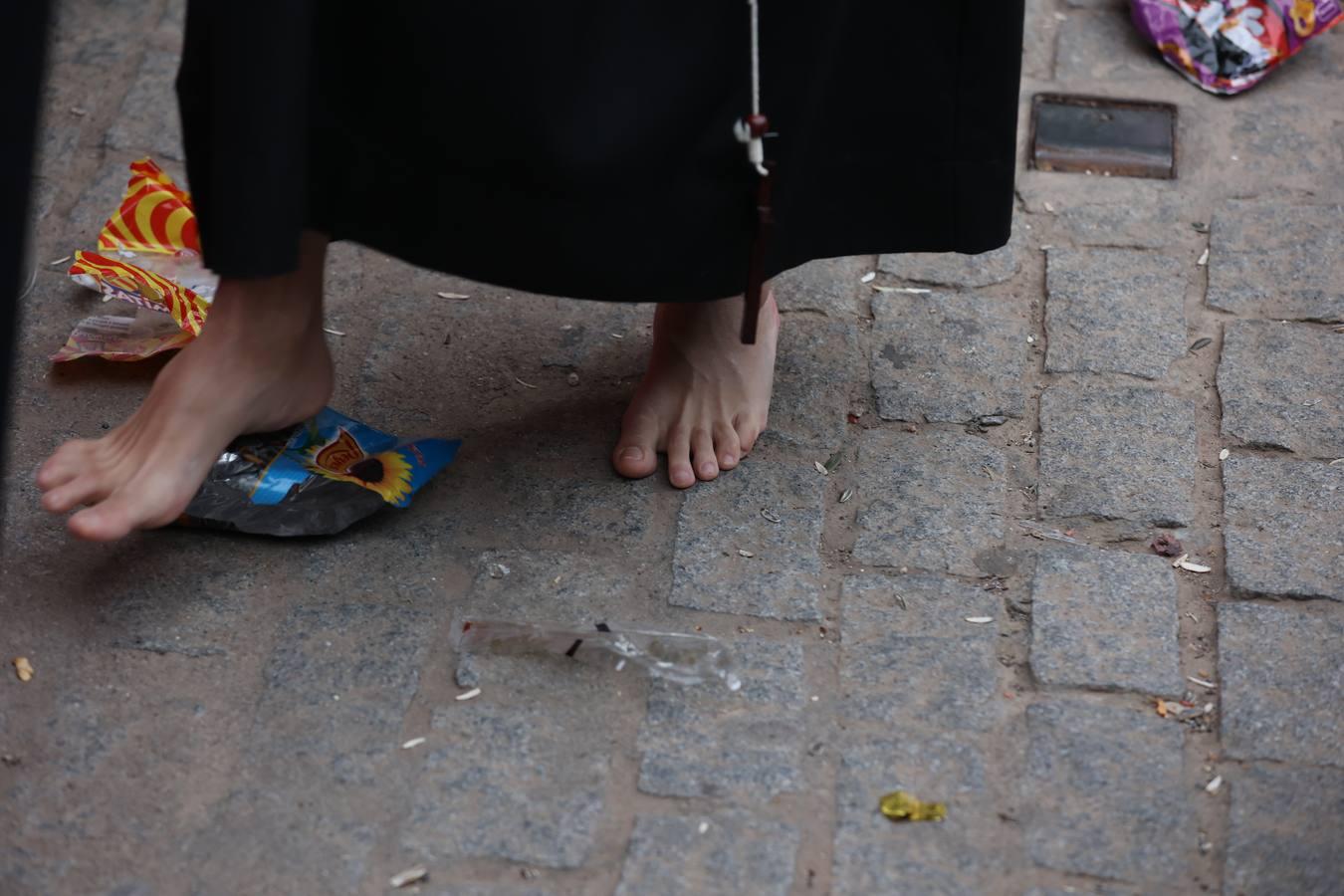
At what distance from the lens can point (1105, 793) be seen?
4.51 ft

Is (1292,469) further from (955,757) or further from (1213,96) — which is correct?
(1213,96)

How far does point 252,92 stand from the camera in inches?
51.5

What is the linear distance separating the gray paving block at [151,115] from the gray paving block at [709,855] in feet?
4.95

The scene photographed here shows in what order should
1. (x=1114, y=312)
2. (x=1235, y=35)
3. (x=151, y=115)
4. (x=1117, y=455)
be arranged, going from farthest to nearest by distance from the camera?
(x=1235, y=35) → (x=151, y=115) → (x=1114, y=312) → (x=1117, y=455)

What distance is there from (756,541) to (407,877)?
23.5 inches

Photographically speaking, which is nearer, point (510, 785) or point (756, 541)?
point (510, 785)

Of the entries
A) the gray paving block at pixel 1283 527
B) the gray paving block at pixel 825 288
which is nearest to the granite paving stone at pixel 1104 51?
the gray paving block at pixel 825 288

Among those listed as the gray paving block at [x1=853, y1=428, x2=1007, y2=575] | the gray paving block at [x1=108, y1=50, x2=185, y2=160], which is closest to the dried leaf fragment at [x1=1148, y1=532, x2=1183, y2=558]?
the gray paving block at [x1=853, y1=428, x2=1007, y2=575]

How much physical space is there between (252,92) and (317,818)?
2.25 feet

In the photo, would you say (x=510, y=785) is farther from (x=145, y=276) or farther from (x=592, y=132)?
(x=145, y=276)

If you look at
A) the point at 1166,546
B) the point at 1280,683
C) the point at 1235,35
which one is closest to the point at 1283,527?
the point at 1166,546

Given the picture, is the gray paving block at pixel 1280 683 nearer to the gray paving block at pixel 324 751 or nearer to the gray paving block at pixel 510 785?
the gray paving block at pixel 510 785

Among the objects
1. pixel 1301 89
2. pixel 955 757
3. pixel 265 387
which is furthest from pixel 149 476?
pixel 1301 89

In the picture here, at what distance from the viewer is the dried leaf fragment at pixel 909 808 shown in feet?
4.41
